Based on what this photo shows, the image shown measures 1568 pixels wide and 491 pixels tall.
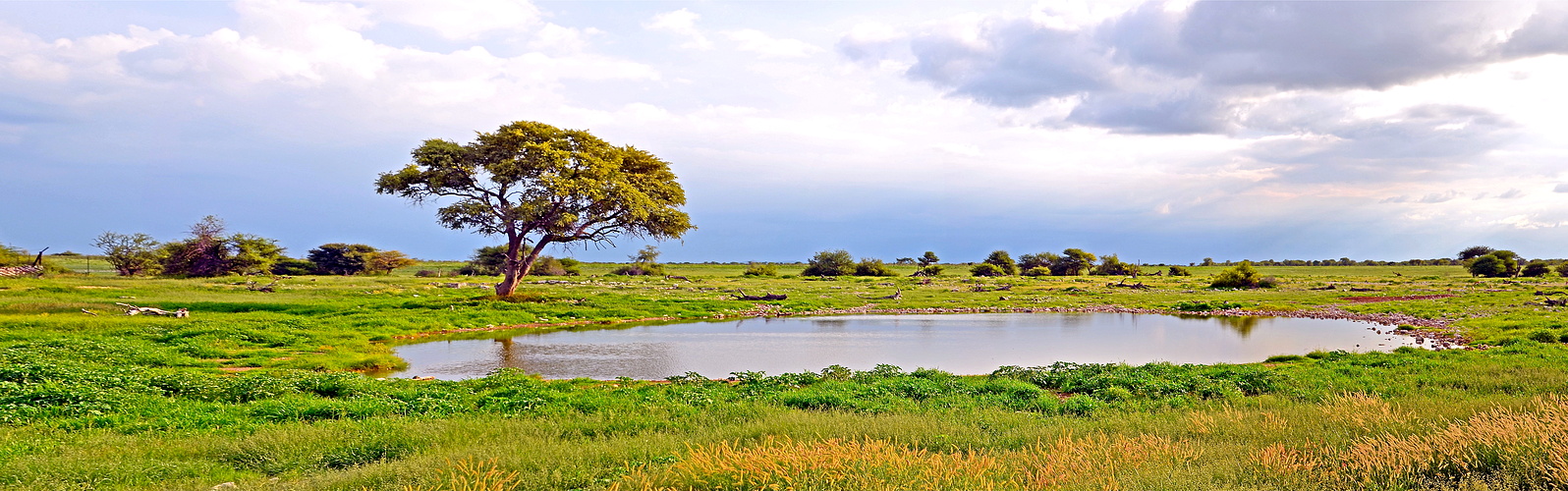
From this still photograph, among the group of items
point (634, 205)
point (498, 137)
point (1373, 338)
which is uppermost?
point (498, 137)

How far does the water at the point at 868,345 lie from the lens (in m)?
16.5

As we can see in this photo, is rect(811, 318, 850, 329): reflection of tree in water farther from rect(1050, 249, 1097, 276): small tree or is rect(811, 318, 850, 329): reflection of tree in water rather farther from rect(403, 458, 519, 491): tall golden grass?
rect(1050, 249, 1097, 276): small tree

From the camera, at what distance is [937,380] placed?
12.8 meters

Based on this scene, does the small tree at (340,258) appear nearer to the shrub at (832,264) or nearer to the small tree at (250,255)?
the small tree at (250,255)

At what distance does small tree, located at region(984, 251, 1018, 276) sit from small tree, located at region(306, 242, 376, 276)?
7193 cm

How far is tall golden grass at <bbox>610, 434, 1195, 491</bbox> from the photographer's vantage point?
4.73 meters

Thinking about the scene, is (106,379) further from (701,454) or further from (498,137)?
(498,137)

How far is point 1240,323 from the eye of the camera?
2925 centimetres

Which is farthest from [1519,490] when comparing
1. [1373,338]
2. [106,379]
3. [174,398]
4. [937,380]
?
[1373,338]

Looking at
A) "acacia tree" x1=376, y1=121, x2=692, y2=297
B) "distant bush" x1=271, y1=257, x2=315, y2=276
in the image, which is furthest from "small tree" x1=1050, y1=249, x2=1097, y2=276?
"distant bush" x1=271, y1=257, x2=315, y2=276

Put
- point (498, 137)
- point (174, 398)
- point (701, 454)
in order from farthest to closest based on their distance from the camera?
point (498, 137)
point (174, 398)
point (701, 454)

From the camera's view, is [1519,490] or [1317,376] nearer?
[1519,490]

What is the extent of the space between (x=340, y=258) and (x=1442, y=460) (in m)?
81.5

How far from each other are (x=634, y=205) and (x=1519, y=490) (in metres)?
27.4
